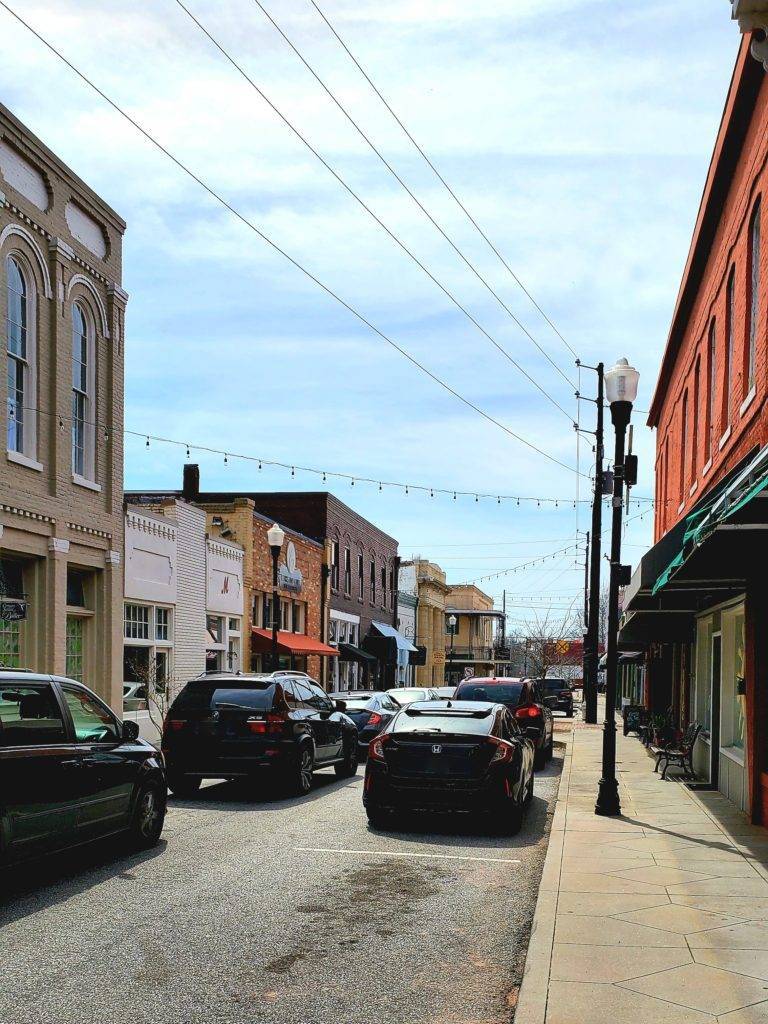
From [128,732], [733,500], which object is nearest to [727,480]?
[733,500]

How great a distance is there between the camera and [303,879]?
9023 millimetres

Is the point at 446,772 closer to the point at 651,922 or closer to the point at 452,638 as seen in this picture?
the point at 651,922

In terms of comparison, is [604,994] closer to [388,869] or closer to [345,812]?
[388,869]

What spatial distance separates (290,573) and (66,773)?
26833 mm

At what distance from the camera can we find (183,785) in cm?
1436

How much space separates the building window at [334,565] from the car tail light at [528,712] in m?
23.0

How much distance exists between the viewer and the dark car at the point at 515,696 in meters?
19.1

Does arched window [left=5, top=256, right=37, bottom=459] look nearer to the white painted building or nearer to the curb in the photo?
the white painted building

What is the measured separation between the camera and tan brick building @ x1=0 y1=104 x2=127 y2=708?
17.4 meters

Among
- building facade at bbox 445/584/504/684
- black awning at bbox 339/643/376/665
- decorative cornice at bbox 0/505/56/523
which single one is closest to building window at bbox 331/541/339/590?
black awning at bbox 339/643/376/665

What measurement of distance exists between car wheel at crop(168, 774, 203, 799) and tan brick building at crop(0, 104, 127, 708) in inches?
182

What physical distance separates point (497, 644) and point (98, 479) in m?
76.5

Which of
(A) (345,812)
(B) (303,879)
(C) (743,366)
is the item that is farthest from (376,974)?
(C) (743,366)

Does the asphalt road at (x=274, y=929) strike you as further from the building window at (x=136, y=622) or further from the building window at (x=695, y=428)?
the building window at (x=136, y=622)
